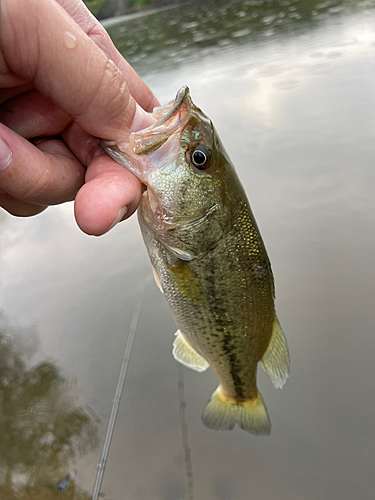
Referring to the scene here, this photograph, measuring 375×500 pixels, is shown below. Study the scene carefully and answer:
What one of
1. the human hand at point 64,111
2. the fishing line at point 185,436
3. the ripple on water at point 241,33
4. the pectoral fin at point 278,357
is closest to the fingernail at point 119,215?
the human hand at point 64,111

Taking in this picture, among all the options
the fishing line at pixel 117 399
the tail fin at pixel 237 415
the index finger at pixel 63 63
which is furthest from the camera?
the fishing line at pixel 117 399

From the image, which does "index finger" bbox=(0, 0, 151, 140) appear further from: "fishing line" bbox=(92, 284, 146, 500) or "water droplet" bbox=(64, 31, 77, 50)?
"fishing line" bbox=(92, 284, 146, 500)

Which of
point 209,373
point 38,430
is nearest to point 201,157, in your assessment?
point 209,373

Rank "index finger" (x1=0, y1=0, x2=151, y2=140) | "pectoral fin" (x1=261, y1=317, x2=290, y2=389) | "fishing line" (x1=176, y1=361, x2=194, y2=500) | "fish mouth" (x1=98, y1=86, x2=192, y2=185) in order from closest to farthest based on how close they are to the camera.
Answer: "index finger" (x1=0, y1=0, x2=151, y2=140) → "fish mouth" (x1=98, y1=86, x2=192, y2=185) → "pectoral fin" (x1=261, y1=317, x2=290, y2=389) → "fishing line" (x1=176, y1=361, x2=194, y2=500)

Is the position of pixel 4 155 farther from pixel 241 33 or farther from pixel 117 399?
pixel 241 33

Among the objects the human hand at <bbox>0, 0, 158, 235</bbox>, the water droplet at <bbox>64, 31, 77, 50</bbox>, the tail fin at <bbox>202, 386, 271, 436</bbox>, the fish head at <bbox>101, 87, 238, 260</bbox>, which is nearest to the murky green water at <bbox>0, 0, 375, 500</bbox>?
the tail fin at <bbox>202, 386, 271, 436</bbox>

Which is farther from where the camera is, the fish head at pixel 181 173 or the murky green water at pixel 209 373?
the murky green water at pixel 209 373

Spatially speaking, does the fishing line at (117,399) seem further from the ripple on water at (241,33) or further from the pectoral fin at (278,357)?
the ripple on water at (241,33)

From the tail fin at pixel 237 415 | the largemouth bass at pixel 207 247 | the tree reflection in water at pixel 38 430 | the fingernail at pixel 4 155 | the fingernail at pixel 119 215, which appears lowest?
the tree reflection in water at pixel 38 430
